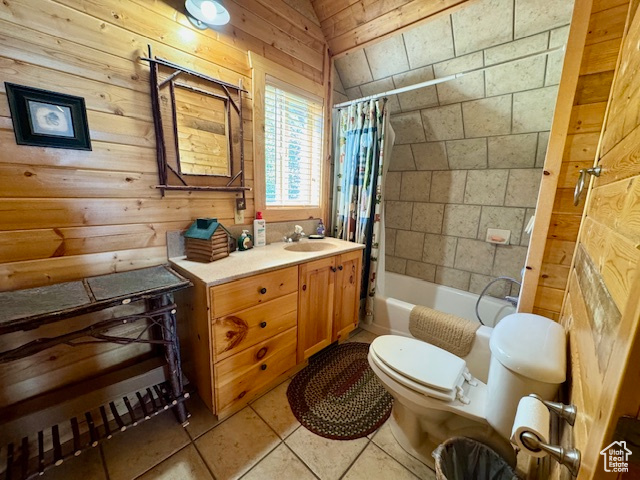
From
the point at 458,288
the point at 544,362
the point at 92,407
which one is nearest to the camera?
the point at 544,362

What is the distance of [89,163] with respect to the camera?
1.16 meters

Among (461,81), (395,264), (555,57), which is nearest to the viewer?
(555,57)

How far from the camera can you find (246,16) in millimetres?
1609

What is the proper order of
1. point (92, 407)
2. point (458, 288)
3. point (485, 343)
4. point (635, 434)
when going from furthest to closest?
point (458, 288) < point (485, 343) < point (92, 407) < point (635, 434)

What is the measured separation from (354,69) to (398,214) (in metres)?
1.46

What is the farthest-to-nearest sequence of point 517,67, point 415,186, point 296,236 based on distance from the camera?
point 415,186
point 296,236
point 517,67

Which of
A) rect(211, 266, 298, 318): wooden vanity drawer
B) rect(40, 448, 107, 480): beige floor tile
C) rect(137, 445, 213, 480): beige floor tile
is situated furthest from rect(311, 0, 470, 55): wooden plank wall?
rect(40, 448, 107, 480): beige floor tile

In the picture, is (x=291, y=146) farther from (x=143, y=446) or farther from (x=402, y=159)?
(x=143, y=446)

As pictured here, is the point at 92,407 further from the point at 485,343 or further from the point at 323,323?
the point at 485,343

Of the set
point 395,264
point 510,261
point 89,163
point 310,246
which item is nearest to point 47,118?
point 89,163

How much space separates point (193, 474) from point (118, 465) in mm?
355

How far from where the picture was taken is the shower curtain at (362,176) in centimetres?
204

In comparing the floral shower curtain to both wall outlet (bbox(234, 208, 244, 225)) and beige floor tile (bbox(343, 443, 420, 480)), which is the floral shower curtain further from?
beige floor tile (bbox(343, 443, 420, 480))

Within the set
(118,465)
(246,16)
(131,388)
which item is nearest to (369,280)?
(131,388)
